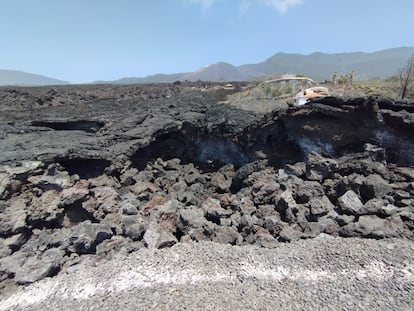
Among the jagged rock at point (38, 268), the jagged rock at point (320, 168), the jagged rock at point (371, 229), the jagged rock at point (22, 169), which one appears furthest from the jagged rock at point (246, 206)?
the jagged rock at point (22, 169)

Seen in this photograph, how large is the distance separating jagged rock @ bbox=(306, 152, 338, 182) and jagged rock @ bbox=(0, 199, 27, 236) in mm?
11276

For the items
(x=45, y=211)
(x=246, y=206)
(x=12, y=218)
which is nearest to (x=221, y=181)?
(x=246, y=206)

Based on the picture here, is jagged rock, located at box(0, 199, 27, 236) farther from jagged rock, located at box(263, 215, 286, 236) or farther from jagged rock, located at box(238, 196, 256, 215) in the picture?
jagged rock, located at box(263, 215, 286, 236)

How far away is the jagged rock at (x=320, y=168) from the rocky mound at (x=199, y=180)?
0.04 metres

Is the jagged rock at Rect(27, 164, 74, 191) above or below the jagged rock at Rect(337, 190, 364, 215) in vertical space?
above

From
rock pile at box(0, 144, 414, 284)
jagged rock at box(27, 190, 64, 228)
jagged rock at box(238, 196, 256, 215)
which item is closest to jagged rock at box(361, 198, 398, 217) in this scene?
rock pile at box(0, 144, 414, 284)

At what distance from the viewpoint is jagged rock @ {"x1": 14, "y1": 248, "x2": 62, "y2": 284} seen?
10.3 m

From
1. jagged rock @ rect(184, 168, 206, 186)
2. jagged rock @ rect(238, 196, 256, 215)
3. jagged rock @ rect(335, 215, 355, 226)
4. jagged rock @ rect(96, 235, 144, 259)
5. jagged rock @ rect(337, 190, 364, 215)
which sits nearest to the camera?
jagged rock @ rect(96, 235, 144, 259)

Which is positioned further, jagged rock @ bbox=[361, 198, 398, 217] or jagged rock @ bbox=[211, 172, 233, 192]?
jagged rock @ bbox=[211, 172, 233, 192]

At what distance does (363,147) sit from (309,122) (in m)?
2.66

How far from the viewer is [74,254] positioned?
11516mm

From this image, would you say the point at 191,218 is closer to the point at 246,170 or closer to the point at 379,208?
the point at 246,170

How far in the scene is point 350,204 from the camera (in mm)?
12633

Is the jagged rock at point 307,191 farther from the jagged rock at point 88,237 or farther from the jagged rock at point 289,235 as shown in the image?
the jagged rock at point 88,237
